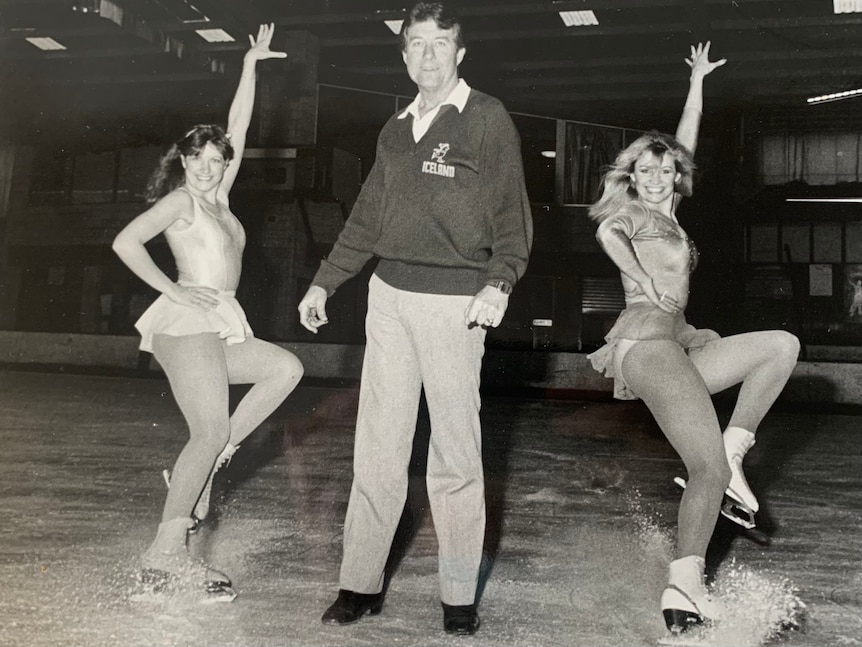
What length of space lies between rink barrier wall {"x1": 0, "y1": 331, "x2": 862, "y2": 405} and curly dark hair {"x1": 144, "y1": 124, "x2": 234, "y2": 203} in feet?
19.5

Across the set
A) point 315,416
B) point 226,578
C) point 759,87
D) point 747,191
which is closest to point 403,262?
point 226,578

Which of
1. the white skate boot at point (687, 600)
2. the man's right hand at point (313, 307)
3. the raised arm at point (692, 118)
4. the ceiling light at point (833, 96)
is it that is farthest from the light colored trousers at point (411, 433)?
the ceiling light at point (833, 96)

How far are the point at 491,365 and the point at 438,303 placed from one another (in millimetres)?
6605

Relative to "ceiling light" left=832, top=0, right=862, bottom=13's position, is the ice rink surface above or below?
below

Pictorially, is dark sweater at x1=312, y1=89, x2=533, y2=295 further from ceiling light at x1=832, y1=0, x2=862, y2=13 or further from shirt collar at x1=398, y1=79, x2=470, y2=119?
ceiling light at x1=832, y1=0, x2=862, y2=13

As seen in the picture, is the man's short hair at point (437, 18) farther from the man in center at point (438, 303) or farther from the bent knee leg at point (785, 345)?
the bent knee leg at point (785, 345)

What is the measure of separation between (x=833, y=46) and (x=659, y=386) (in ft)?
28.7

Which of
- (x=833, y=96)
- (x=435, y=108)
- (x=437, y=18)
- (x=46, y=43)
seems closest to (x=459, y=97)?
(x=435, y=108)

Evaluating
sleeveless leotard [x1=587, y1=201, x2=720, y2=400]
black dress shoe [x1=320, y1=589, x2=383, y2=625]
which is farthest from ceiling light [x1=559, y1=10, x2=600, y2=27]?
black dress shoe [x1=320, y1=589, x2=383, y2=625]

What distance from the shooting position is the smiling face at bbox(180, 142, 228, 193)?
88.4 inches

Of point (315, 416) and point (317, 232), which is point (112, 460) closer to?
point (315, 416)

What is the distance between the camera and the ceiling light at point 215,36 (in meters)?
8.57

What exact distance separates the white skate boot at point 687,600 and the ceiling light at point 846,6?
7681 mm

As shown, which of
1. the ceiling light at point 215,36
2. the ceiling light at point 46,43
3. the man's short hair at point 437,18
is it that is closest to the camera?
the man's short hair at point 437,18
